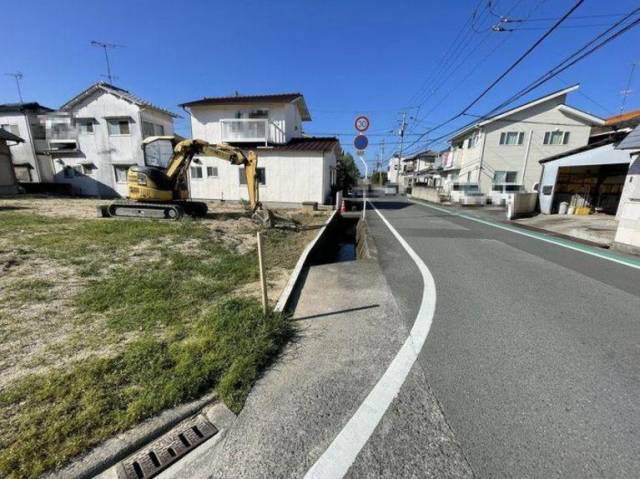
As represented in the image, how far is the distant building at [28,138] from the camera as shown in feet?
64.4

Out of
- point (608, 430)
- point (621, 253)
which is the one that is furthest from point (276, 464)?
point (621, 253)

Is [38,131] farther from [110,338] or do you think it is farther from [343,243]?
[110,338]

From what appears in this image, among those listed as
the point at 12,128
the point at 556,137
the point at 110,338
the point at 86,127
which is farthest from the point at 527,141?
the point at 12,128

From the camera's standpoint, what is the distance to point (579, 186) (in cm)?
1427

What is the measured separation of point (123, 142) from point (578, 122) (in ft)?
112

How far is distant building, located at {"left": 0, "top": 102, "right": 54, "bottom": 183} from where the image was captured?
64.4 feet

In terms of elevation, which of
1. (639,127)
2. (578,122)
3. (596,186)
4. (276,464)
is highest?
(578,122)

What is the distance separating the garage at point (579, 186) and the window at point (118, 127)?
2533 cm

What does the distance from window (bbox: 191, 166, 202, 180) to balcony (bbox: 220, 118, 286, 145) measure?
7.75 ft

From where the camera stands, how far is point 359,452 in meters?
1.74

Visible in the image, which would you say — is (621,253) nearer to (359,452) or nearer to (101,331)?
(359,452)

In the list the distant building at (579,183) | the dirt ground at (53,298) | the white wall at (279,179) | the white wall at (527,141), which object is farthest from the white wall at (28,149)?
the white wall at (527,141)

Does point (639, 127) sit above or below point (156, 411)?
above

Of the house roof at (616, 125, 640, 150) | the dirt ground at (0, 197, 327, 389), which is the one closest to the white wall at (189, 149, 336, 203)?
the dirt ground at (0, 197, 327, 389)
